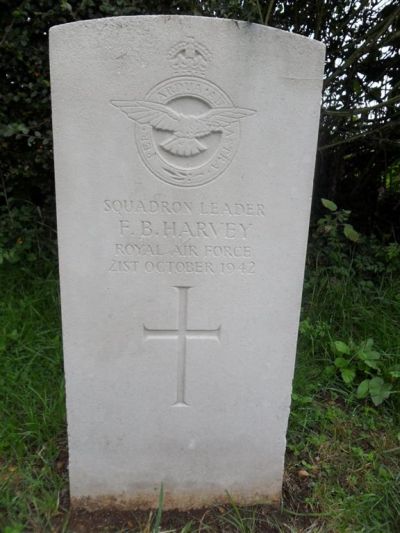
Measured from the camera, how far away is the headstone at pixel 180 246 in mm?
1502

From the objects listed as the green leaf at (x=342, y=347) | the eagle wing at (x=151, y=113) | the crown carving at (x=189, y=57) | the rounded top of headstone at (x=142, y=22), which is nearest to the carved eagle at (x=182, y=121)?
the eagle wing at (x=151, y=113)

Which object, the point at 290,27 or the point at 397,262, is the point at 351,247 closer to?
the point at 397,262

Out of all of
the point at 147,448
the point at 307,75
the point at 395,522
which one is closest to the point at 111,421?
the point at 147,448

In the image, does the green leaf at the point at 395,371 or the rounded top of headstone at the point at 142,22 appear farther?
the green leaf at the point at 395,371

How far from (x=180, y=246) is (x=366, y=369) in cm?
163

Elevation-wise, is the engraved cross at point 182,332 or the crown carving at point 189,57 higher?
the crown carving at point 189,57

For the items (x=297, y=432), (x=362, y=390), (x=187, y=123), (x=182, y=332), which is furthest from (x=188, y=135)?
(x=362, y=390)

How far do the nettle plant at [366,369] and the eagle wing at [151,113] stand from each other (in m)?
1.80

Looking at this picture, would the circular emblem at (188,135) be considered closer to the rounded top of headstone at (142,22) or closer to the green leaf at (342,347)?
the rounded top of headstone at (142,22)

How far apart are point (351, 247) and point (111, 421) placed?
2635mm

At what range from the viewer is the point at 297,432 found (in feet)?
8.02

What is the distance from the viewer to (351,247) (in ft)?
12.5

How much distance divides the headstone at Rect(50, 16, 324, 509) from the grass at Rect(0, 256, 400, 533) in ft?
0.38

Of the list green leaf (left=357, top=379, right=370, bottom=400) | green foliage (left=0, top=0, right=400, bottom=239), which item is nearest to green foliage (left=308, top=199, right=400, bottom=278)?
green foliage (left=0, top=0, right=400, bottom=239)
